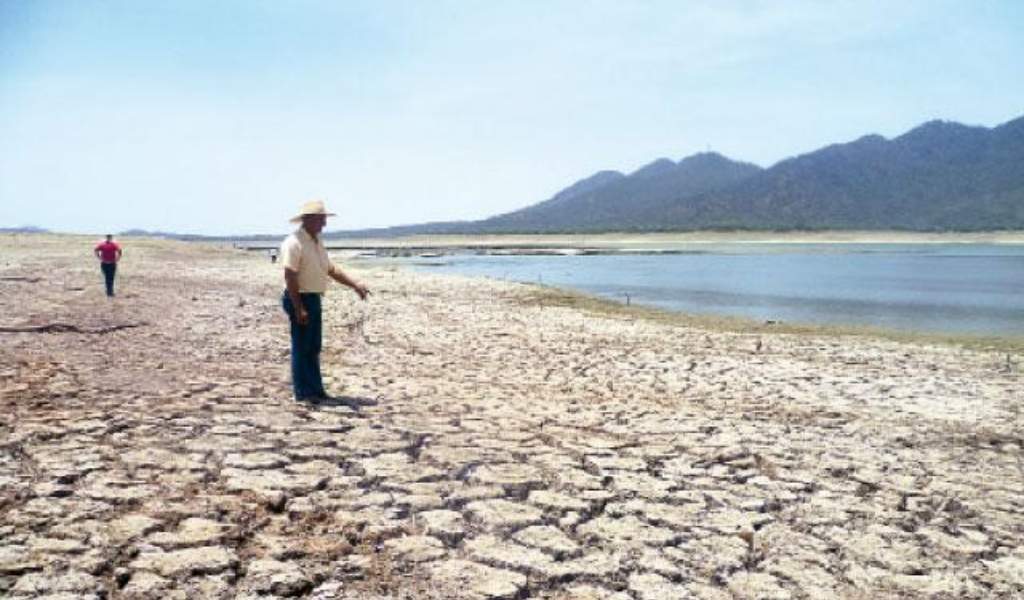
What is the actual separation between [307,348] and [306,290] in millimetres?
517

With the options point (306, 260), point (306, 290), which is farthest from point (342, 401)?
point (306, 260)

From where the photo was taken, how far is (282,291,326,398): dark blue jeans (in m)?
6.77

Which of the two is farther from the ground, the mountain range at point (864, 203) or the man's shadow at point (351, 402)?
the mountain range at point (864, 203)

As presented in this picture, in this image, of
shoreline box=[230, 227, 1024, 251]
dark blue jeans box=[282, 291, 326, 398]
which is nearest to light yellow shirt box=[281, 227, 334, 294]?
dark blue jeans box=[282, 291, 326, 398]

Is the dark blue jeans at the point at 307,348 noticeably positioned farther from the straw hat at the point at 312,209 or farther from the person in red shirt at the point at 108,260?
the person in red shirt at the point at 108,260

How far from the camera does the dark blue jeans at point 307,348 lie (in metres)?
6.77

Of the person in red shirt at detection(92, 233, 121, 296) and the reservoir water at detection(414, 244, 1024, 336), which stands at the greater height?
the person in red shirt at detection(92, 233, 121, 296)

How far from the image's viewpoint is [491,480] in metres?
4.92

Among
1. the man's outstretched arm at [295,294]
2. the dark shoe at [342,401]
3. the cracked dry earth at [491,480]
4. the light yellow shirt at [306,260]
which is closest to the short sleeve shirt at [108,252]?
the cracked dry earth at [491,480]

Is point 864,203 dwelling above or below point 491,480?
above

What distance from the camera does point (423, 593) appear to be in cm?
343

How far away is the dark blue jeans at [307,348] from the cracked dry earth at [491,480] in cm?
27

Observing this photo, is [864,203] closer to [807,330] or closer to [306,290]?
[807,330]

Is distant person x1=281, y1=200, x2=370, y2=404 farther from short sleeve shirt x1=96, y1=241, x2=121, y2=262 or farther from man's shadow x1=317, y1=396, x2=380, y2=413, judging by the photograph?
short sleeve shirt x1=96, y1=241, x2=121, y2=262
